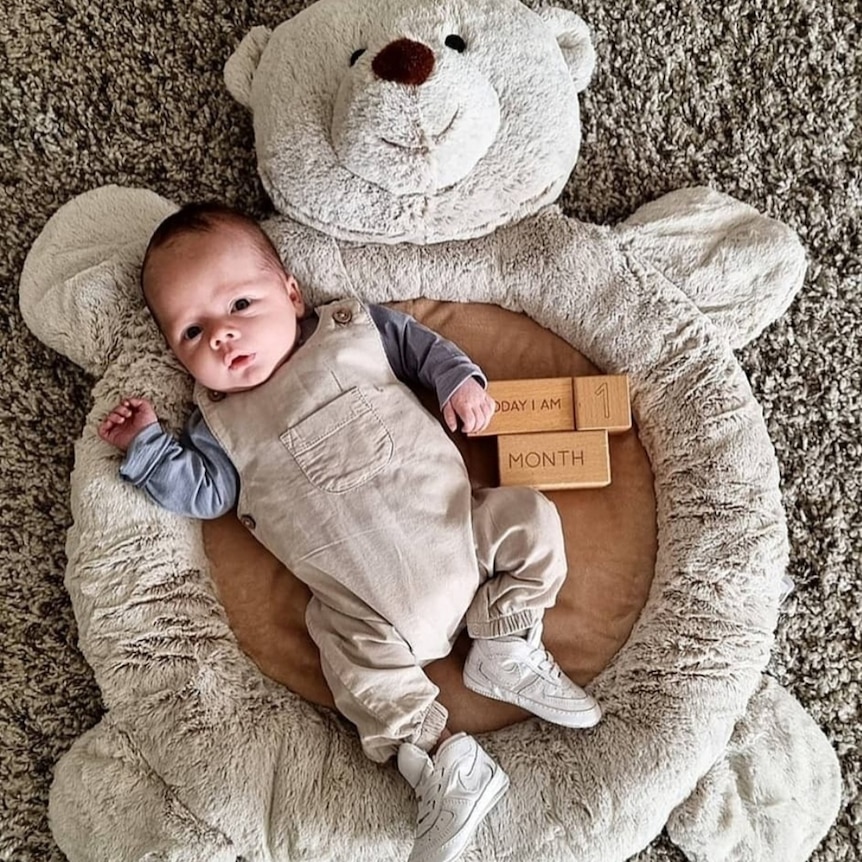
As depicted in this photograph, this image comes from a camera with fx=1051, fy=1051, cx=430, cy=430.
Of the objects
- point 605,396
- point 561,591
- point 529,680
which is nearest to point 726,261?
point 605,396

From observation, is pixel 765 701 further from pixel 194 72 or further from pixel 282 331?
pixel 194 72

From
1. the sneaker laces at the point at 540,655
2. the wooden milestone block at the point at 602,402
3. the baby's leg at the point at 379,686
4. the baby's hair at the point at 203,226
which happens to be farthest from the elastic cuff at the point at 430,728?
the baby's hair at the point at 203,226

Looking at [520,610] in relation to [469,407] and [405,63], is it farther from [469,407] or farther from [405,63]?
[405,63]

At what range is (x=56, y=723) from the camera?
134 centimetres

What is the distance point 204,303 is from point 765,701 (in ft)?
2.68

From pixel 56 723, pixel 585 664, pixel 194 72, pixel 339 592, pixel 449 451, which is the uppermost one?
pixel 194 72

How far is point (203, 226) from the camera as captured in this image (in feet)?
3.89

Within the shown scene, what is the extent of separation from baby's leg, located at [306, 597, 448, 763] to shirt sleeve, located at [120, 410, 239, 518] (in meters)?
0.21

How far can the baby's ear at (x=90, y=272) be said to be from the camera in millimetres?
1303

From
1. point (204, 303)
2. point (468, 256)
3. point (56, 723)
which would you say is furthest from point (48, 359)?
point (468, 256)

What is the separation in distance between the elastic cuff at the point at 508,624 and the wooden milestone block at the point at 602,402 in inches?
9.4

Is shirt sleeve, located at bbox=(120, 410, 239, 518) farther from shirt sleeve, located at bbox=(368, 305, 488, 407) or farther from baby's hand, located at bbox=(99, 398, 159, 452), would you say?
shirt sleeve, located at bbox=(368, 305, 488, 407)

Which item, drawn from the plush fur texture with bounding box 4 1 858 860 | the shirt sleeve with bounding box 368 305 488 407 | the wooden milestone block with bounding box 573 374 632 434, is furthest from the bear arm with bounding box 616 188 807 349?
the shirt sleeve with bounding box 368 305 488 407

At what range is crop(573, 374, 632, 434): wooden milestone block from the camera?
1262 millimetres
